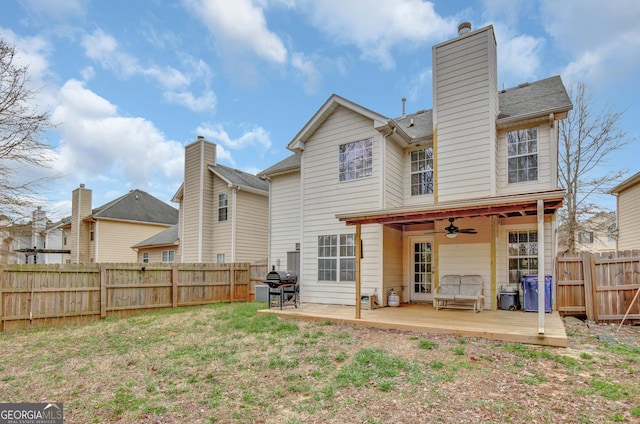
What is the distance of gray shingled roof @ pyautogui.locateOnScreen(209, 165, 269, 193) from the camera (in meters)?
16.3

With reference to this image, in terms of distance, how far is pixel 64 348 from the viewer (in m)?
7.08

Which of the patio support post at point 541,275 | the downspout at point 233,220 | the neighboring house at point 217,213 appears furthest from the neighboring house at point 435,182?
the neighboring house at point 217,213

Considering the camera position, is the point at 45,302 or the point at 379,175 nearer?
the point at 45,302

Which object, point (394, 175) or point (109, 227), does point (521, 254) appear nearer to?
point (394, 175)

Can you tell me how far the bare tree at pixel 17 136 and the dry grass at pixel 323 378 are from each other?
15.3 ft

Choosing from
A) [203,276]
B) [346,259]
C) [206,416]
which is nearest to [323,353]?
[206,416]

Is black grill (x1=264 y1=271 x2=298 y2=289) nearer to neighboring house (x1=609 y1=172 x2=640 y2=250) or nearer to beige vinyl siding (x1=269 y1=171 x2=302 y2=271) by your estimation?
beige vinyl siding (x1=269 y1=171 x2=302 y2=271)

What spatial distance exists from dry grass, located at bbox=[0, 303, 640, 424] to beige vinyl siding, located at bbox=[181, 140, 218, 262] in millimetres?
9012

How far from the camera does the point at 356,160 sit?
416 inches

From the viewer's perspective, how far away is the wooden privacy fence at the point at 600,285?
8297 millimetres

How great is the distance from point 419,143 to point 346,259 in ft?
13.9

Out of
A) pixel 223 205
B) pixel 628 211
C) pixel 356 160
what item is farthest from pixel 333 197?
pixel 628 211

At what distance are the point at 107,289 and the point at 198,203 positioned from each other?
6892 mm

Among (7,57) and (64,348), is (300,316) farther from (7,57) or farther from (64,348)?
(7,57)
